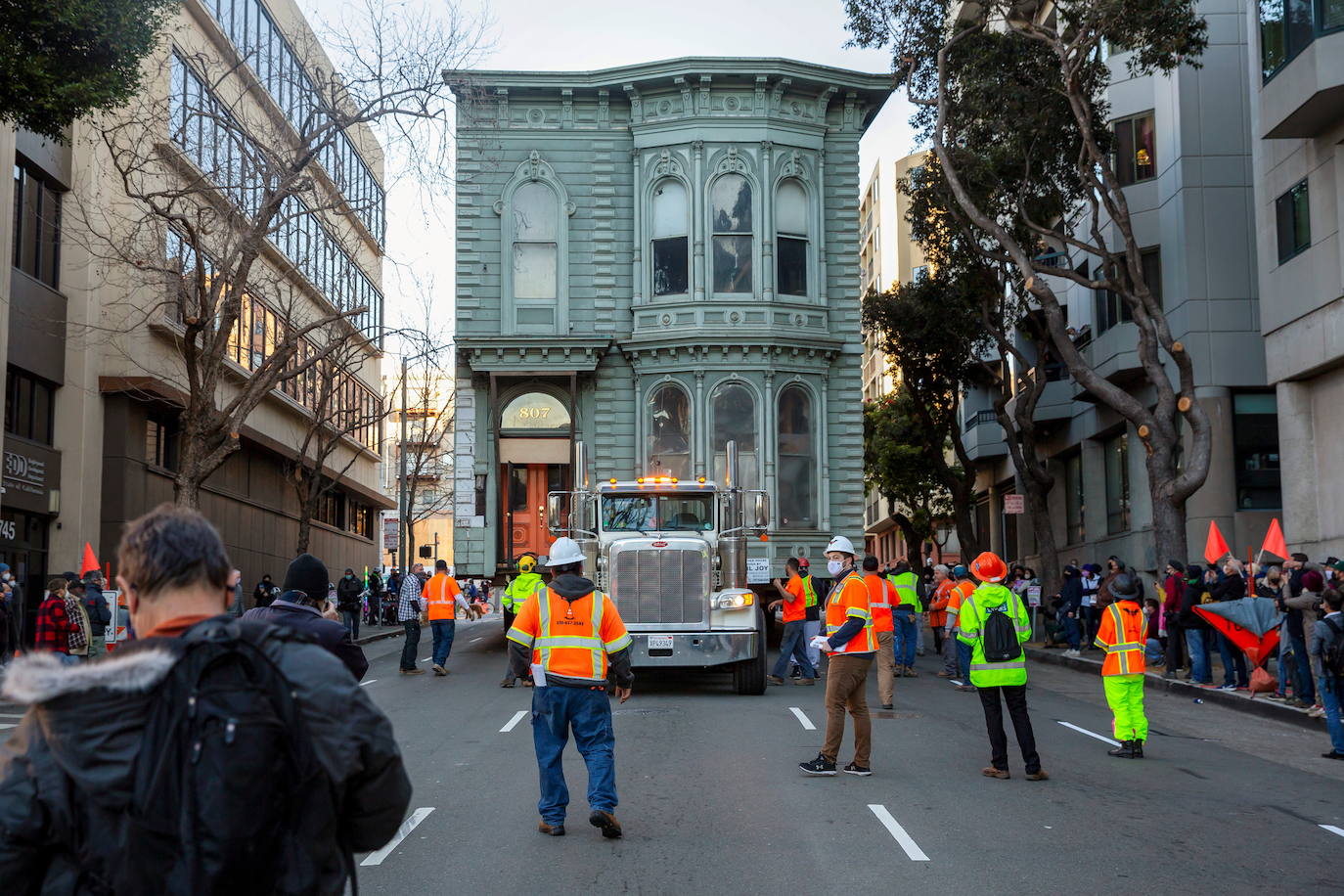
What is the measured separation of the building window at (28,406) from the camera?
26.4 meters

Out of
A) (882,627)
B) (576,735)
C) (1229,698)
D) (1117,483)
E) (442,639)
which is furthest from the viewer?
(1117,483)

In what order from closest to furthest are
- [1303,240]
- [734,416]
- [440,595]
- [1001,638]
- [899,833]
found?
[899,833], [1001,638], [440,595], [1303,240], [734,416]

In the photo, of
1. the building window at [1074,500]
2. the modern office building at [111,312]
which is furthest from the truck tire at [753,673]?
the building window at [1074,500]

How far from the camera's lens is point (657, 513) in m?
20.2

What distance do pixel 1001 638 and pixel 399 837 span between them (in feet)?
16.9

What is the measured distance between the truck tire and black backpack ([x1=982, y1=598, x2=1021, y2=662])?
687 centimetres

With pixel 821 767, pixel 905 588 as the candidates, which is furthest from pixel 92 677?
pixel 905 588

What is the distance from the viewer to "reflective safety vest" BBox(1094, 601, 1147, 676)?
495 inches

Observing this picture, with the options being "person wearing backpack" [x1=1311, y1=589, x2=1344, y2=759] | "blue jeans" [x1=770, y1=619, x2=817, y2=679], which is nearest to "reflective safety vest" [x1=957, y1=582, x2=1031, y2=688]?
"person wearing backpack" [x1=1311, y1=589, x2=1344, y2=759]

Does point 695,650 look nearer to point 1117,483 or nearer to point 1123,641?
point 1123,641

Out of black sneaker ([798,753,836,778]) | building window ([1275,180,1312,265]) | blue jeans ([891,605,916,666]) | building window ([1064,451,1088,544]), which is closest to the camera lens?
black sneaker ([798,753,836,778])

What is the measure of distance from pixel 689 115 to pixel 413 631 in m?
13.8

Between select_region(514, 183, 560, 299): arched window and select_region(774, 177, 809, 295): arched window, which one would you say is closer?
select_region(514, 183, 560, 299): arched window

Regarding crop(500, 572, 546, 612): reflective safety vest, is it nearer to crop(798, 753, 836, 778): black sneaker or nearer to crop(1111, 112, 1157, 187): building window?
crop(798, 753, 836, 778): black sneaker
